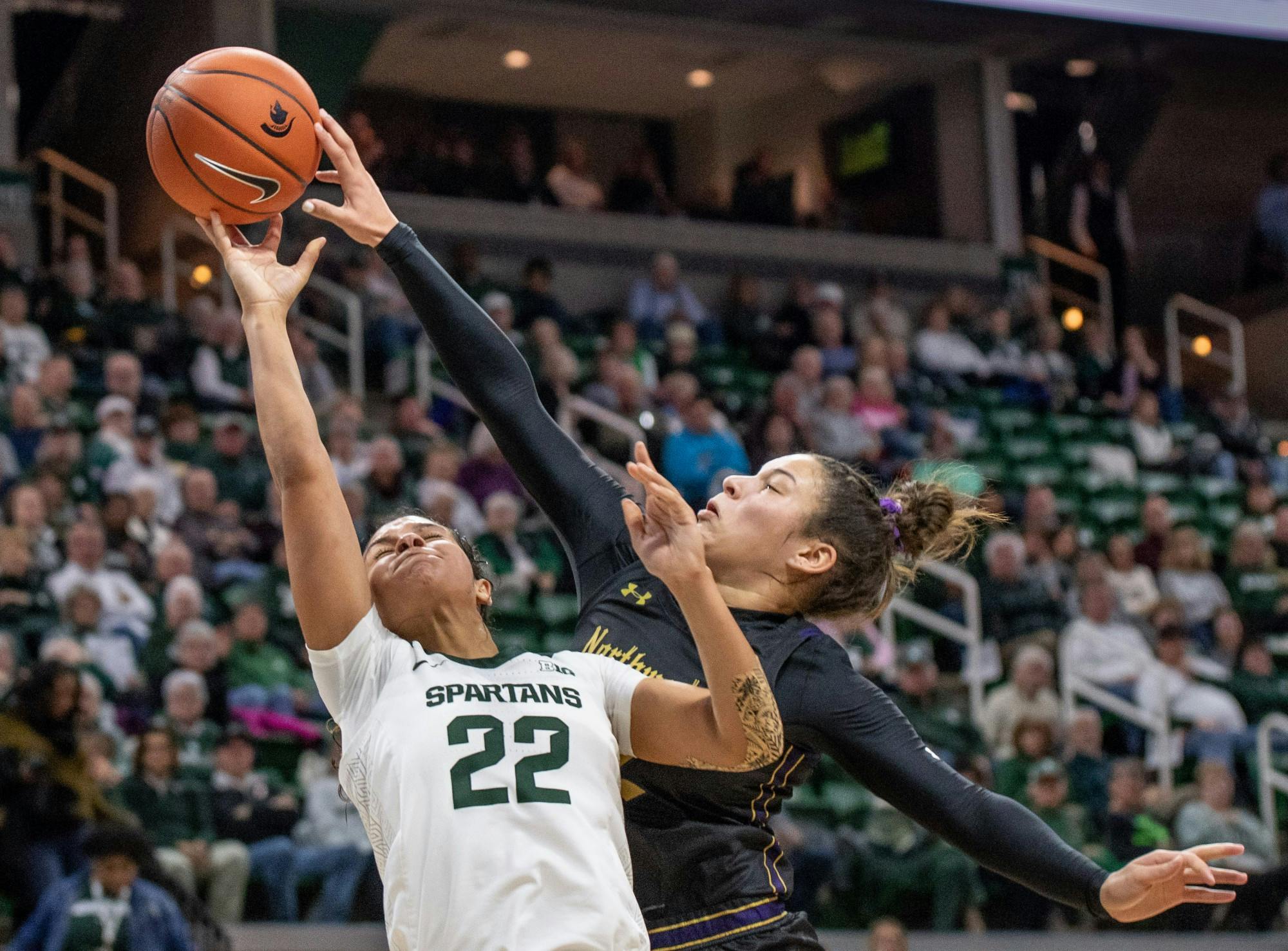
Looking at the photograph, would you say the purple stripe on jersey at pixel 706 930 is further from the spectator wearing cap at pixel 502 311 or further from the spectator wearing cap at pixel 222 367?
the spectator wearing cap at pixel 502 311

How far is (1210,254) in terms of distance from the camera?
61.1ft

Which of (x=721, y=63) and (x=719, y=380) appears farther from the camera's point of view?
(x=721, y=63)

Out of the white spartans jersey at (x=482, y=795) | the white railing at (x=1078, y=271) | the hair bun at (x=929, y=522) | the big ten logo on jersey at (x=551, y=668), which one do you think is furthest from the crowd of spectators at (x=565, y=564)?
the white railing at (x=1078, y=271)

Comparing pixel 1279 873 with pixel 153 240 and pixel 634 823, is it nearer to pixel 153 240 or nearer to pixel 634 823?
pixel 634 823

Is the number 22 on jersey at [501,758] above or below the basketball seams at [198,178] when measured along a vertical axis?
below

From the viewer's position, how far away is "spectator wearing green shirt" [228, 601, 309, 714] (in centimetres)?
791

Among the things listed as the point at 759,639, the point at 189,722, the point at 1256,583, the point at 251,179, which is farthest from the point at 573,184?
the point at 759,639

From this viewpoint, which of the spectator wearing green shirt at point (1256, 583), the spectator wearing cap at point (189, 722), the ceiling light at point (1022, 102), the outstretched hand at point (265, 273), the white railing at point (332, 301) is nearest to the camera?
the outstretched hand at point (265, 273)

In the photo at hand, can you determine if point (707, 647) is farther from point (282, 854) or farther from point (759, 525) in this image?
point (282, 854)

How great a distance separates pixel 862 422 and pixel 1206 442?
3.30 meters

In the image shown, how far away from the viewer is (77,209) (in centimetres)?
1523

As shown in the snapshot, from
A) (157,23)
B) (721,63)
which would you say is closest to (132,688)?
(157,23)

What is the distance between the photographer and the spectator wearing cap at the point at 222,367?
10.7 m

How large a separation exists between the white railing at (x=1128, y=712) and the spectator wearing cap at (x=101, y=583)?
15.8ft
